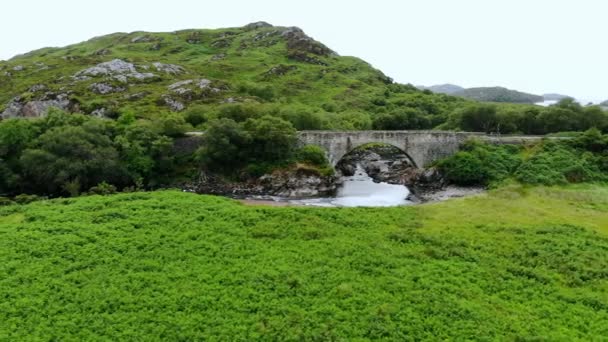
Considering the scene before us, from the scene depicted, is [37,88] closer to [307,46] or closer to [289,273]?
[307,46]

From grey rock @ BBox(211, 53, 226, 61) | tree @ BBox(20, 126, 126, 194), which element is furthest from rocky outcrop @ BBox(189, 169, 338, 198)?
grey rock @ BBox(211, 53, 226, 61)

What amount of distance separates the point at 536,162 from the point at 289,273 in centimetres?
5402

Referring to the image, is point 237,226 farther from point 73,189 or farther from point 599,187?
point 599,187

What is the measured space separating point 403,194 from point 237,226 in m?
38.3

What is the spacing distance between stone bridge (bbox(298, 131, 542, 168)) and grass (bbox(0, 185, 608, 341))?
112 feet

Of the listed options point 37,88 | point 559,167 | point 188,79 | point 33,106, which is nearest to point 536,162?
point 559,167

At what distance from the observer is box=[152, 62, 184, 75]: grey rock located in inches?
5550

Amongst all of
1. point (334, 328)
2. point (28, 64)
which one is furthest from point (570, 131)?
point (28, 64)

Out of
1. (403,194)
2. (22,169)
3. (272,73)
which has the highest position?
(272,73)

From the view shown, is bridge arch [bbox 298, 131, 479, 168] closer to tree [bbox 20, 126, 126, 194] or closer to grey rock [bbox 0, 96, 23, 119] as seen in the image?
tree [bbox 20, 126, 126, 194]

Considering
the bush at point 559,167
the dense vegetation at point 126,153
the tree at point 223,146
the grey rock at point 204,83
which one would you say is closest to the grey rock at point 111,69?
the grey rock at point 204,83

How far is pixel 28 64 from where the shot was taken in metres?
148

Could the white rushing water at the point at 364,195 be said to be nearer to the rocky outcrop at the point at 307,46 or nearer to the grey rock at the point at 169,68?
the grey rock at the point at 169,68

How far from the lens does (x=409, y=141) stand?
3056 inches
